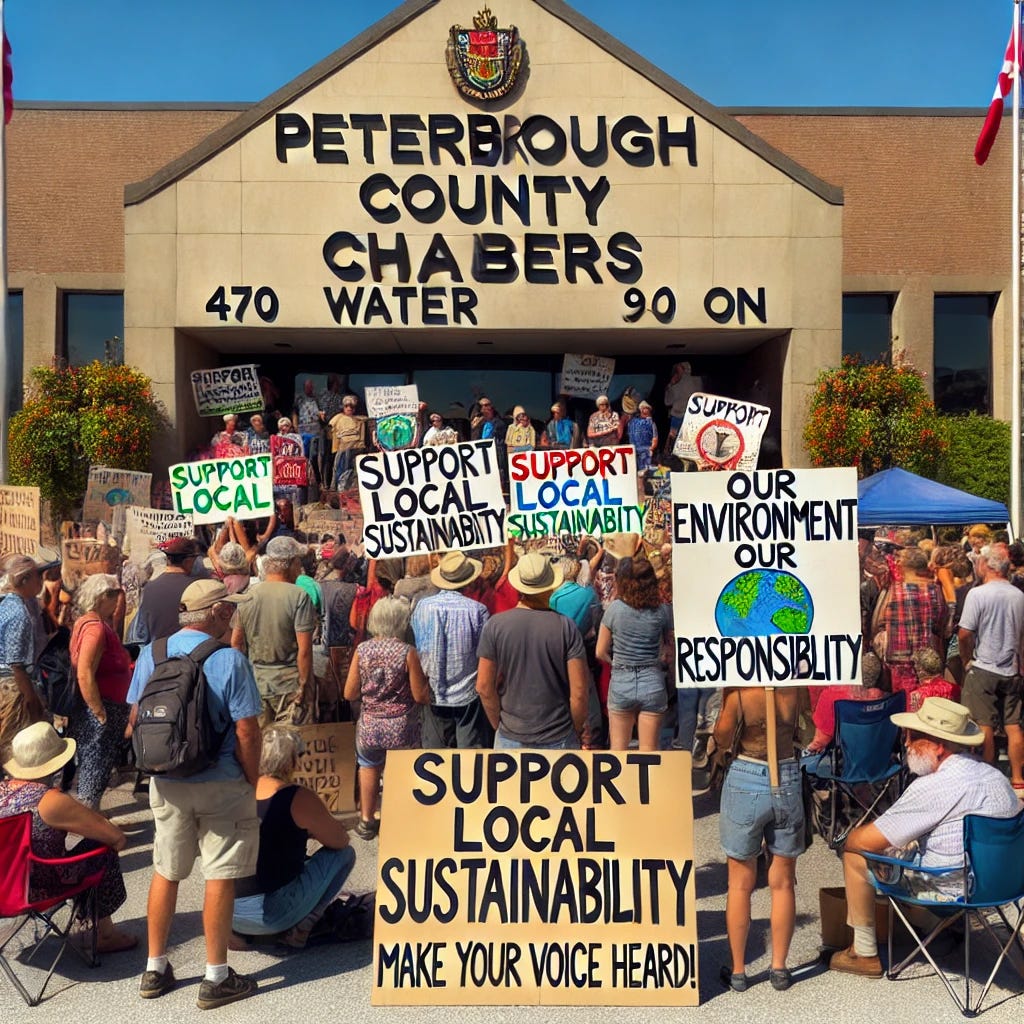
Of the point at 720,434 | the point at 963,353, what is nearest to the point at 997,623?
the point at 720,434

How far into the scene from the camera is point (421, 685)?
7.18 meters

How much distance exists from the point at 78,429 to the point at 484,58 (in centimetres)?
845

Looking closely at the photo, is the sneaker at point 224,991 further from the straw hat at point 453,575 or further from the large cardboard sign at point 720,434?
the large cardboard sign at point 720,434

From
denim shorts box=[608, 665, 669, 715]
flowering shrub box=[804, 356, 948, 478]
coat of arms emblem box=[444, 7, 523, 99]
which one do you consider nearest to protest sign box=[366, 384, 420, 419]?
coat of arms emblem box=[444, 7, 523, 99]

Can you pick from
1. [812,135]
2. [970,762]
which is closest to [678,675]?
[970,762]

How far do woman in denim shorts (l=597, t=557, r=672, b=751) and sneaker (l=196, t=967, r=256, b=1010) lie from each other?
2.83 m

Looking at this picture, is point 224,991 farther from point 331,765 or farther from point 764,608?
point 764,608

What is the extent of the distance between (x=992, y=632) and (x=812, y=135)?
63.9ft

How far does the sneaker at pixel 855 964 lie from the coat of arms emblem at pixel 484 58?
15.6 m

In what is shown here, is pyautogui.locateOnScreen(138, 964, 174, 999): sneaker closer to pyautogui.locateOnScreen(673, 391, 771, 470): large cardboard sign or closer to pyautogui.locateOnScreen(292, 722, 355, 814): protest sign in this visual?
pyautogui.locateOnScreen(292, 722, 355, 814): protest sign

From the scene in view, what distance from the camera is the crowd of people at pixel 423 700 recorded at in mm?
5262

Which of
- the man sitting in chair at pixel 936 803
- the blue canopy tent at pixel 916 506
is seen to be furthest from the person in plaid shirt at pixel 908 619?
the blue canopy tent at pixel 916 506

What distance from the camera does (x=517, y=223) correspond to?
61.2 ft

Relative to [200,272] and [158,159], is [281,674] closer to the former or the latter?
[200,272]
